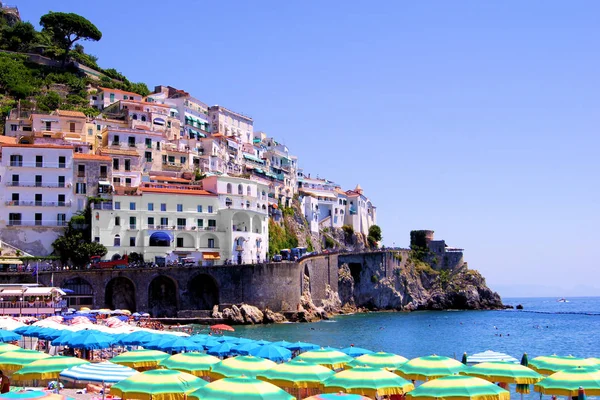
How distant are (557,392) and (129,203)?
57679mm

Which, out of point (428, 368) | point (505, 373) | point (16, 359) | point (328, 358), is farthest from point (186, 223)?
point (505, 373)

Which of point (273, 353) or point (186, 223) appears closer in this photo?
point (273, 353)

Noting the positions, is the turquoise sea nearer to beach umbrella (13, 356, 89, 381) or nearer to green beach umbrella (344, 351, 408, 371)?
green beach umbrella (344, 351, 408, 371)

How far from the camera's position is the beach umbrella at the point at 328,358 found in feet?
91.3

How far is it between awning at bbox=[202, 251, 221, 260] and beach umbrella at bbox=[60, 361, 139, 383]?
53601 mm

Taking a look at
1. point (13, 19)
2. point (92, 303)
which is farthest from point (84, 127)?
point (13, 19)

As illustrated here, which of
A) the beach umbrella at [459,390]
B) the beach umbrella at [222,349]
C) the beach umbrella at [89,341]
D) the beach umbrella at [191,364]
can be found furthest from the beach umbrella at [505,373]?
the beach umbrella at [89,341]

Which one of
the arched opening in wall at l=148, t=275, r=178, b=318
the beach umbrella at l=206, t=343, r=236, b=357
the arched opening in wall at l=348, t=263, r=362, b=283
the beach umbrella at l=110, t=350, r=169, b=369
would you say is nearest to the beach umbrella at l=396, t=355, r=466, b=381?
the beach umbrella at l=110, t=350, r=169, b=369

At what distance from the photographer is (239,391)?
18906 mm

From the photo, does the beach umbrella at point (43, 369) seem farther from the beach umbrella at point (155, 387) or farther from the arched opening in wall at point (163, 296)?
the arched opening in wall at point (163, 296)

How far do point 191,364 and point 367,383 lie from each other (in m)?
7.47

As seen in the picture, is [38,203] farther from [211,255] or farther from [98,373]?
[98,373]

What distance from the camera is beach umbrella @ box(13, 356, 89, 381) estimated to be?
23688 millimetres

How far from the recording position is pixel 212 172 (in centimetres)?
9531
